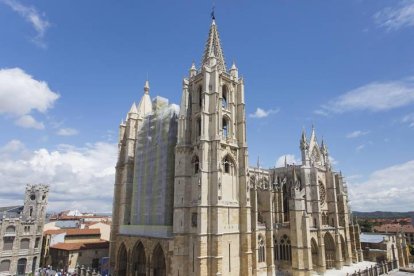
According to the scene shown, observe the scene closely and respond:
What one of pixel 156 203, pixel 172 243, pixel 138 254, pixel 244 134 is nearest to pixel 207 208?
pixel 172 243

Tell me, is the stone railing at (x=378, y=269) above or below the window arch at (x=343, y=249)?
below

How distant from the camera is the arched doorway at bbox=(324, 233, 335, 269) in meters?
Answer: 46.1

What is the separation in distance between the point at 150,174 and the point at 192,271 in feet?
47.2

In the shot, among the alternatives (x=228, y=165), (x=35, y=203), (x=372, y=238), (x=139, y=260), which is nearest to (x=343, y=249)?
(x=372, y=238)

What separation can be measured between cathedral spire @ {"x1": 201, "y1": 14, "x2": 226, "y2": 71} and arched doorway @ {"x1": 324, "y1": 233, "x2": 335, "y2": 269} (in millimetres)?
31502

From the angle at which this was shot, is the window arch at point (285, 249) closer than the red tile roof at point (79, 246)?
Yes

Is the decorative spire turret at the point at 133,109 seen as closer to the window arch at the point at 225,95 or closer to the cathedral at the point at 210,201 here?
the cathedral at the point at 210,201

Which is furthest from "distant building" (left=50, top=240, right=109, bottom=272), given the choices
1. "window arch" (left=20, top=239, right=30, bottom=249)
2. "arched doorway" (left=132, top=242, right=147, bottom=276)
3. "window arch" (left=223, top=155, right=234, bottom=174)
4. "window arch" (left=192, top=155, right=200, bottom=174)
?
"window arch" (left=223, top=155, right=234, bottom=174)

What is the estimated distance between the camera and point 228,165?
36.5 m

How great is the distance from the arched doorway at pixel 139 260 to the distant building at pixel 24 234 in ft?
61.4

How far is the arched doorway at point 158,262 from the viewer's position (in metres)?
35.5

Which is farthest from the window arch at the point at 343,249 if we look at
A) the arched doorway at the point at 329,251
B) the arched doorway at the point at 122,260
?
the arched doorway at the point at 122,260

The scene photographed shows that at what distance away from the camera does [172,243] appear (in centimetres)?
3309

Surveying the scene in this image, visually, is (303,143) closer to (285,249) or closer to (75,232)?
(285,249)
